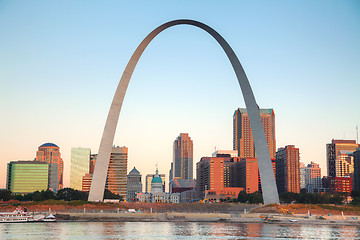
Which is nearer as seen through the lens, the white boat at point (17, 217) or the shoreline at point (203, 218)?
the white boat at point (17, 217)

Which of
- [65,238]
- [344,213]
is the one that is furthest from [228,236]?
[344,213]

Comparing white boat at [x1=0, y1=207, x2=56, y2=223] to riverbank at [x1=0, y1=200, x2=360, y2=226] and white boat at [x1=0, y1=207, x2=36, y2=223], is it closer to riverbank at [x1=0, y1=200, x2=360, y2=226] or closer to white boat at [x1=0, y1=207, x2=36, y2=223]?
white boat at [x1=0, y1=207, x2=36, y2=223]

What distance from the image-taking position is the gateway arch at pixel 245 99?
6919cm

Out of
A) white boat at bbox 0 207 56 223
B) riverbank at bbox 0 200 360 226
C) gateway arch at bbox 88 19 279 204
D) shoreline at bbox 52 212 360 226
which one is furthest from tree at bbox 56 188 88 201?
white boat at bbox 0 207 56 223

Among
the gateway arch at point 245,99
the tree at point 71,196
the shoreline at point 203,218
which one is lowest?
the shoreline at point 203,218

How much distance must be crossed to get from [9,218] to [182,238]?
29.3 meters

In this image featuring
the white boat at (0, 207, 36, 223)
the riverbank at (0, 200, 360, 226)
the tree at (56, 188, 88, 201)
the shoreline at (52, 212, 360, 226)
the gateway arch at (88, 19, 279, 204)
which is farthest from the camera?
the tree at (56, 188, 88, 201)

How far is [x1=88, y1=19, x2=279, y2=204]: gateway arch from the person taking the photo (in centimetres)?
6919

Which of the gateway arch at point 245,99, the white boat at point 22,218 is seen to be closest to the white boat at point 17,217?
the white boat at point 22,218

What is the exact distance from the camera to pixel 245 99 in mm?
71250

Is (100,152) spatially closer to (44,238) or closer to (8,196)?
(44,238)

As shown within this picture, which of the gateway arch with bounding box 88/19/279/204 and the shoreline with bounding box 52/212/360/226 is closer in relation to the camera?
the shoreline with bounding box 52/212/360/226

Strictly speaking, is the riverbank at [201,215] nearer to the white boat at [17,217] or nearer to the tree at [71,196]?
the white boat at [17,217]

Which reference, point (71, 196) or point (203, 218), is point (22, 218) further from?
point (71, 196)
